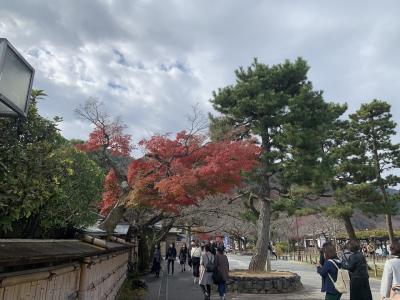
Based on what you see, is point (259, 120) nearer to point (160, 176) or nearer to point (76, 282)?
point (160, 176)

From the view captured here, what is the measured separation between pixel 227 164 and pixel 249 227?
3317cm

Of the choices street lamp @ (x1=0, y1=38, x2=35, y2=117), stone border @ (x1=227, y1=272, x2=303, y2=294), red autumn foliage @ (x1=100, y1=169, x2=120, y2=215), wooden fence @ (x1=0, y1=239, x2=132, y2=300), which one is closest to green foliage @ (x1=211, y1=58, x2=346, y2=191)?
stone border @ (x1=227, y1=272, x2=303, y2=294)

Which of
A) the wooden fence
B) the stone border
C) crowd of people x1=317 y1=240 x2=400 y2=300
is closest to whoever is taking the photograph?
the wooden fence

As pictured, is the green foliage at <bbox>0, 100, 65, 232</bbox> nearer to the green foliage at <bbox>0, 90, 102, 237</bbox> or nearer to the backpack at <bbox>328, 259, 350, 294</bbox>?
the green foliage at <bbox>0, 90, 102, 237</bbox>

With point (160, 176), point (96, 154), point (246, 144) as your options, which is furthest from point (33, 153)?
point (246, 144)

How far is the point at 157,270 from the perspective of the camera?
65.2 ft

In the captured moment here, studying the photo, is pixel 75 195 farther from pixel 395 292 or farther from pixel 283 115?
pixel 283 115

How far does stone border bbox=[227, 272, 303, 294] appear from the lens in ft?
46.2

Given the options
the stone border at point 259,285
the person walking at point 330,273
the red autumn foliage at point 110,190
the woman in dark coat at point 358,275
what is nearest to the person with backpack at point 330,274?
the person walking at point 330,273

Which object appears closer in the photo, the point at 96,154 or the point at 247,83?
the point at 96,154

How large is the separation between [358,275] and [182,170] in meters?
7.02

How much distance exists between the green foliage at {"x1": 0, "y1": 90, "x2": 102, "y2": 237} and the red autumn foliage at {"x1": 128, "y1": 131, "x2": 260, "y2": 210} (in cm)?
360

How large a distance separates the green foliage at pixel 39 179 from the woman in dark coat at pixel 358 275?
18.0 ft

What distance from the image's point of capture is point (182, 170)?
1270 centimetres
